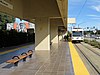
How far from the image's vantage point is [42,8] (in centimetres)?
1702

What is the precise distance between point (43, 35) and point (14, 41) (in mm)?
7101

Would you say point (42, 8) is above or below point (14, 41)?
above

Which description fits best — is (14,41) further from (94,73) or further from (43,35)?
(94,73)

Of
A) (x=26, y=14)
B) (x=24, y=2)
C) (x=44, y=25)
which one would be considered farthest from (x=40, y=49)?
(x=24, y=2)

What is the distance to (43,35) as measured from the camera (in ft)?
63.4

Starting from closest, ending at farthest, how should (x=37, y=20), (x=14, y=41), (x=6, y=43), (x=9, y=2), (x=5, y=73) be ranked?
(x=5, y=73) < (x=9, y=2) < (x=37, y=20) < (x=6, y=43) < (x=14, y=41)

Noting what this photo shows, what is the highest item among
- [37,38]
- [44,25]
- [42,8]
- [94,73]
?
[42,8]

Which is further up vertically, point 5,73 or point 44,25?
point 44,25

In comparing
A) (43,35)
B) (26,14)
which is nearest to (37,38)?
(43,35)

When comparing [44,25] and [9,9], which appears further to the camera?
[44,25]

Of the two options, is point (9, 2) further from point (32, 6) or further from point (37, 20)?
point (37, 20)

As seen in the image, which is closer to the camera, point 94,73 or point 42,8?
point 94,73

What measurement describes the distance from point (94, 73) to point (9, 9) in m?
6.79

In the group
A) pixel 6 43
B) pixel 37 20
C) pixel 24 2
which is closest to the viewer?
pixel 24 2
